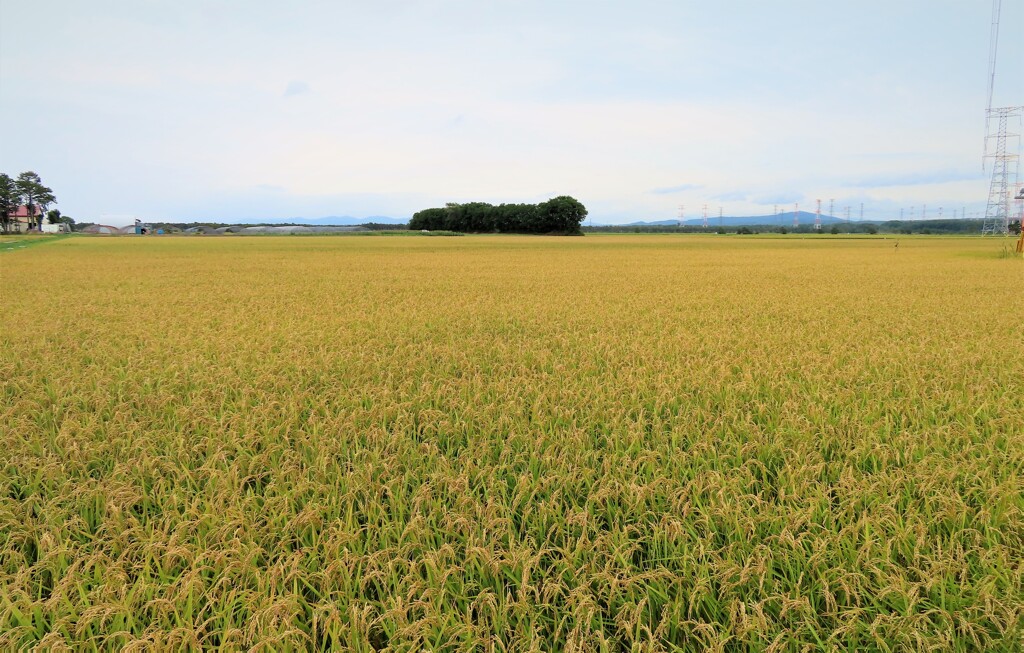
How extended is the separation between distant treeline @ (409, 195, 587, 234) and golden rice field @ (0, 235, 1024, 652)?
106438 millimetres

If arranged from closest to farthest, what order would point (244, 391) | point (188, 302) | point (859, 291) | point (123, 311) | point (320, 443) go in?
point (320, 443) < point (244, 391) < point (123, 311) < point (188, 302) < point (859, 291)

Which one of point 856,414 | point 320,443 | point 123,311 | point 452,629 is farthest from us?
point 123,311

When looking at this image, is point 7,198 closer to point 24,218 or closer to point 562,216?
point 24,218

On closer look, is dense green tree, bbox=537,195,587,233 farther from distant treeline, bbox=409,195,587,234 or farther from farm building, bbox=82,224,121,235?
farm building, bbox=82,224,121,235

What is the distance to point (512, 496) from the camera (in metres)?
3.60

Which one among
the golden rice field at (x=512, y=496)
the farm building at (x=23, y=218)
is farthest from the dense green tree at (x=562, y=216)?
the golden rice field at (x=512, y=496)

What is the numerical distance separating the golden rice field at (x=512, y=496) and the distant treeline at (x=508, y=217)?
10644 centimetres

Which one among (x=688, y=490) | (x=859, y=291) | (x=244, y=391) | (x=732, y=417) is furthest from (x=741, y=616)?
(x=859, y=291)

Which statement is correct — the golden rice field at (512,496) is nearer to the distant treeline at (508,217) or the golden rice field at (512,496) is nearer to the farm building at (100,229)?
the distant treeline at (508,217)

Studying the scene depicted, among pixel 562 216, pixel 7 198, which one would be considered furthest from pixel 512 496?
pixel 7 198

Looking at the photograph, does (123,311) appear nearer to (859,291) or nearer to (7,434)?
(7,434)

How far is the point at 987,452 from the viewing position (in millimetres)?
4176

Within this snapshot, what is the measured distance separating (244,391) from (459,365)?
2458 millimetres

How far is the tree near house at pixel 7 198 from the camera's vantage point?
9900cm
